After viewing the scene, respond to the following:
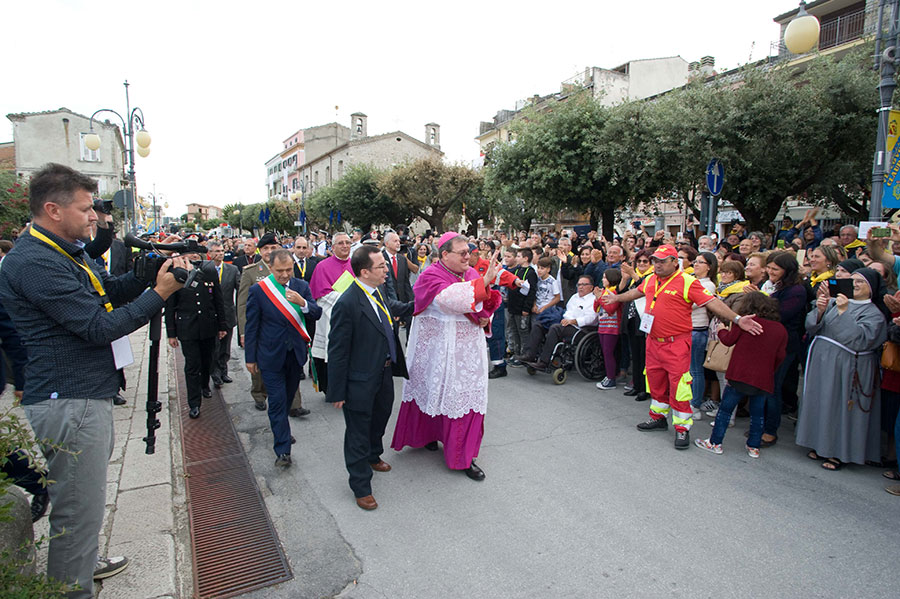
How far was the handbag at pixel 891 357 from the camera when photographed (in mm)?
4316

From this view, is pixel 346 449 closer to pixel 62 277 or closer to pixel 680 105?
pixel 62 277

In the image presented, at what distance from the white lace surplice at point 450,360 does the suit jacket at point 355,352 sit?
64 centimetres

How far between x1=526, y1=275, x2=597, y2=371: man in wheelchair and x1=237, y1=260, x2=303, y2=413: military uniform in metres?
3.31

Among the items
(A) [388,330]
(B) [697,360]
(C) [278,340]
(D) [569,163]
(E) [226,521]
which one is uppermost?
(D) [569,163]

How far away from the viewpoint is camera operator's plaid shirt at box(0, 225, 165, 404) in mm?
2334

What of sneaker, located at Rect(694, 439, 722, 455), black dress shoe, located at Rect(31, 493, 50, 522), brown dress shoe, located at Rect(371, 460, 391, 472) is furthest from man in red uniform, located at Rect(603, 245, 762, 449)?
black dress shoe, located at Rect(31, 493, 50, 522)

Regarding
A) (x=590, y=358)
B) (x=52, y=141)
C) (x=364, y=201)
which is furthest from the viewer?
(x=52, y=141)

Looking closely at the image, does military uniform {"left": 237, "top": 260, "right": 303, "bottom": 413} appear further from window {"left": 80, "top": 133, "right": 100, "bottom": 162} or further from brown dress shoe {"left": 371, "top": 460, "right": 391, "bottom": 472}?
window {"left": 80, "top": 133, "right": 100, "bottom": 162}

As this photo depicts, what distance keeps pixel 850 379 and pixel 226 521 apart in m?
5.10

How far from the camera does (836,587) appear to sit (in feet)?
9.71

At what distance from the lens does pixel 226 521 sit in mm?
3787

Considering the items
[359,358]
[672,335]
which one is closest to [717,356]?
[672,335]

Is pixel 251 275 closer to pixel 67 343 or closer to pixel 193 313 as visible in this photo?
pixel 193 313

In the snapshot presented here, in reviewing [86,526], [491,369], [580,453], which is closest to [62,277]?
[86,526]
